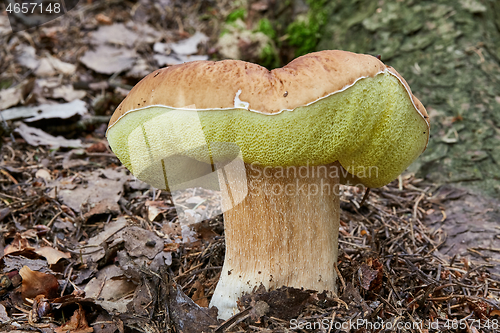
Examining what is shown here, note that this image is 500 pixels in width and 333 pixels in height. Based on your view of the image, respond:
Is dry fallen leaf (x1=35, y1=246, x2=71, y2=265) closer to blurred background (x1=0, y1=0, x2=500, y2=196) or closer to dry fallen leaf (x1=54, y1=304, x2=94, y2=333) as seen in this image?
dry fallen leaf (x1=54, y1=304, x2=94, y2=333)

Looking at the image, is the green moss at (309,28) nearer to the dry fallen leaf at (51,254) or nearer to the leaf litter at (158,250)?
the leaf litter at (158,250)

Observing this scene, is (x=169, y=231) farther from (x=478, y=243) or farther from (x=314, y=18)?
(x=314, y=18)

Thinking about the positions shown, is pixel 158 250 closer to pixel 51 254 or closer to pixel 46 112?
pixel 51 254

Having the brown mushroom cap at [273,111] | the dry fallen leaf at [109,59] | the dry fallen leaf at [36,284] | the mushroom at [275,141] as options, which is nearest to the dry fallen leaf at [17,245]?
the dry fallen leaf at [36,284]

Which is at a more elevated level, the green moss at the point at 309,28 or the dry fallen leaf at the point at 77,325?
the green moss at the point at 309,28

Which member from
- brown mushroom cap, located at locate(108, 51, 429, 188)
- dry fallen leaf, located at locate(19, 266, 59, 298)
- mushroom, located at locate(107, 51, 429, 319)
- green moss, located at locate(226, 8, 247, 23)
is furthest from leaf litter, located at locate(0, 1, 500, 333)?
green moss, located at locate(226, 8, 247, 23)

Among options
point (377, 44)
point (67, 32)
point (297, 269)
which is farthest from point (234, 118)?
point (67, 32)
